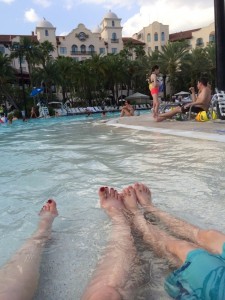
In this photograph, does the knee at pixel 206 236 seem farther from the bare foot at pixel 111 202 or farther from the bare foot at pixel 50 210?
the bare foot at pixel 50 210

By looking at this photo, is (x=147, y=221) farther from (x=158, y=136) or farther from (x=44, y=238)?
(x=158, y=136)

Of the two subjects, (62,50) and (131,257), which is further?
(62,50)

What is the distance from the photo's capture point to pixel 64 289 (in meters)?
1.64

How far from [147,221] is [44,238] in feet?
2.20

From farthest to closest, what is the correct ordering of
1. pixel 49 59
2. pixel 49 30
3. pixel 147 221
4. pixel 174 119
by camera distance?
pixel 49 30, pixel 49 59, pixel 174 119, pixel 147 221

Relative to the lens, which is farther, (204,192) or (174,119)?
(174,119)

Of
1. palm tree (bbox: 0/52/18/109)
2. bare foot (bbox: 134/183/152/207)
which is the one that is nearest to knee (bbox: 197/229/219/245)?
bare foot (bbox: 134/183/152/207)

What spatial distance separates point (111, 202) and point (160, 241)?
74 cm

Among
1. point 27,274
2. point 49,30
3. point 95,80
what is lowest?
point 27,274

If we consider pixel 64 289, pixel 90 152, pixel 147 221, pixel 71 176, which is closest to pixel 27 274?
pixel 64 289

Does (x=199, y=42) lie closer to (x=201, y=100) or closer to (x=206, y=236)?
(x=201, y=100)

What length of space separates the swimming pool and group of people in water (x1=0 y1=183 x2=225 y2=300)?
0.08 metres

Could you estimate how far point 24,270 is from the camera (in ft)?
5.32

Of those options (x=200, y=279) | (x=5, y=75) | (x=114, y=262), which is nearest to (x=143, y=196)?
(x=114, y=262)
